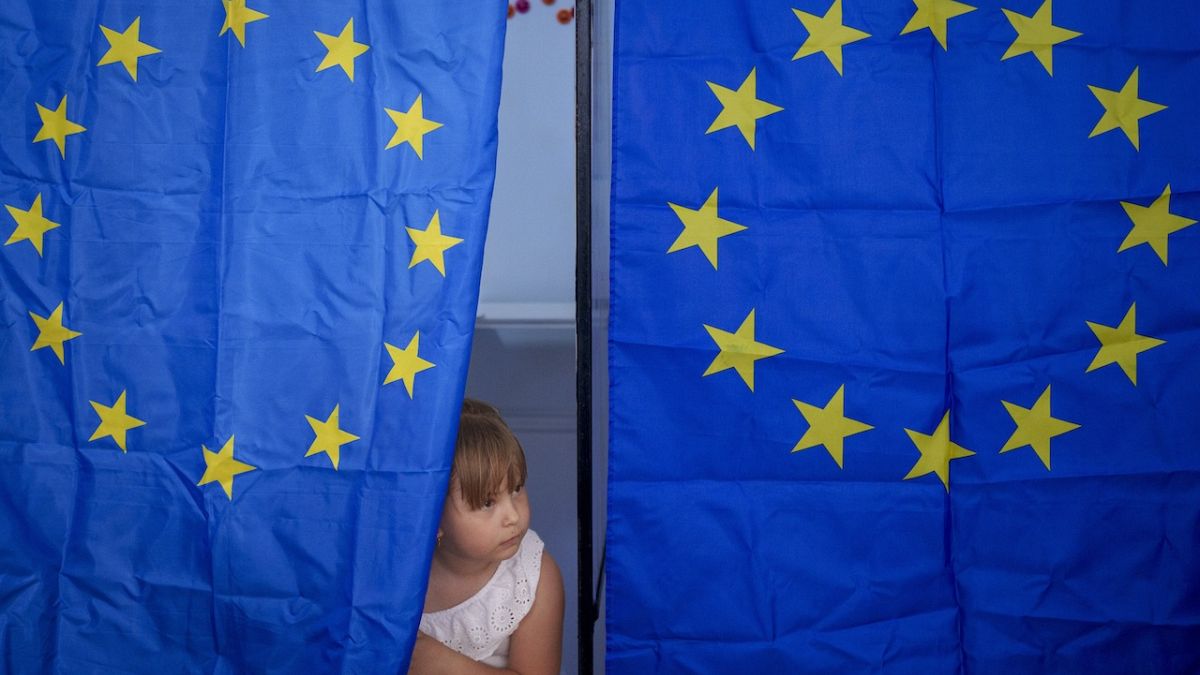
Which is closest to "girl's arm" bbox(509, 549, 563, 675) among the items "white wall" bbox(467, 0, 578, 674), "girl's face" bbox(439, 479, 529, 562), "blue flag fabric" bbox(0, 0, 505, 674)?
"girl's face" bbox(439, 479, 529, 562)

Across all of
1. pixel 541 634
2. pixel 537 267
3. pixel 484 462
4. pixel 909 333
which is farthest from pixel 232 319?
pixel 537 267

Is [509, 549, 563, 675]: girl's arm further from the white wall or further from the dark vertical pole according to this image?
the white wall

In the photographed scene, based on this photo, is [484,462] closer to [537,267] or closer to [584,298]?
[584,298]

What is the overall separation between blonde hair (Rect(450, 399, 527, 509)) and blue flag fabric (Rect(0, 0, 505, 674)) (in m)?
Result: 0.10

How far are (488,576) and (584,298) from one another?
0.44 m

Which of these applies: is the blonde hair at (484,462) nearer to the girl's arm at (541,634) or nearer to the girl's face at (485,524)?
the girl's face at (485,524)

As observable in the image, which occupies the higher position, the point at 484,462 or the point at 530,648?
the point at 484,462

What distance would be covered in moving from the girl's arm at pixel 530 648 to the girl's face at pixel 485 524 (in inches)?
5.2

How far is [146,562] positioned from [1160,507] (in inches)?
54.1

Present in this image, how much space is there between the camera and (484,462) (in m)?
1.36

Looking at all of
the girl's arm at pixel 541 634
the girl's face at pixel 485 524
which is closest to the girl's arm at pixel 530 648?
the girl's arm at pixel 541 634

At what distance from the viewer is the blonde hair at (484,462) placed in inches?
53.2

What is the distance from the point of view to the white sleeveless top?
56.4 inches

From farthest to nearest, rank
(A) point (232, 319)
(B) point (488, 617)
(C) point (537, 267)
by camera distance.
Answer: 1. (C) point (537, 267)
2. (B) point (488, 617)
3. (A) point (232, 319)
